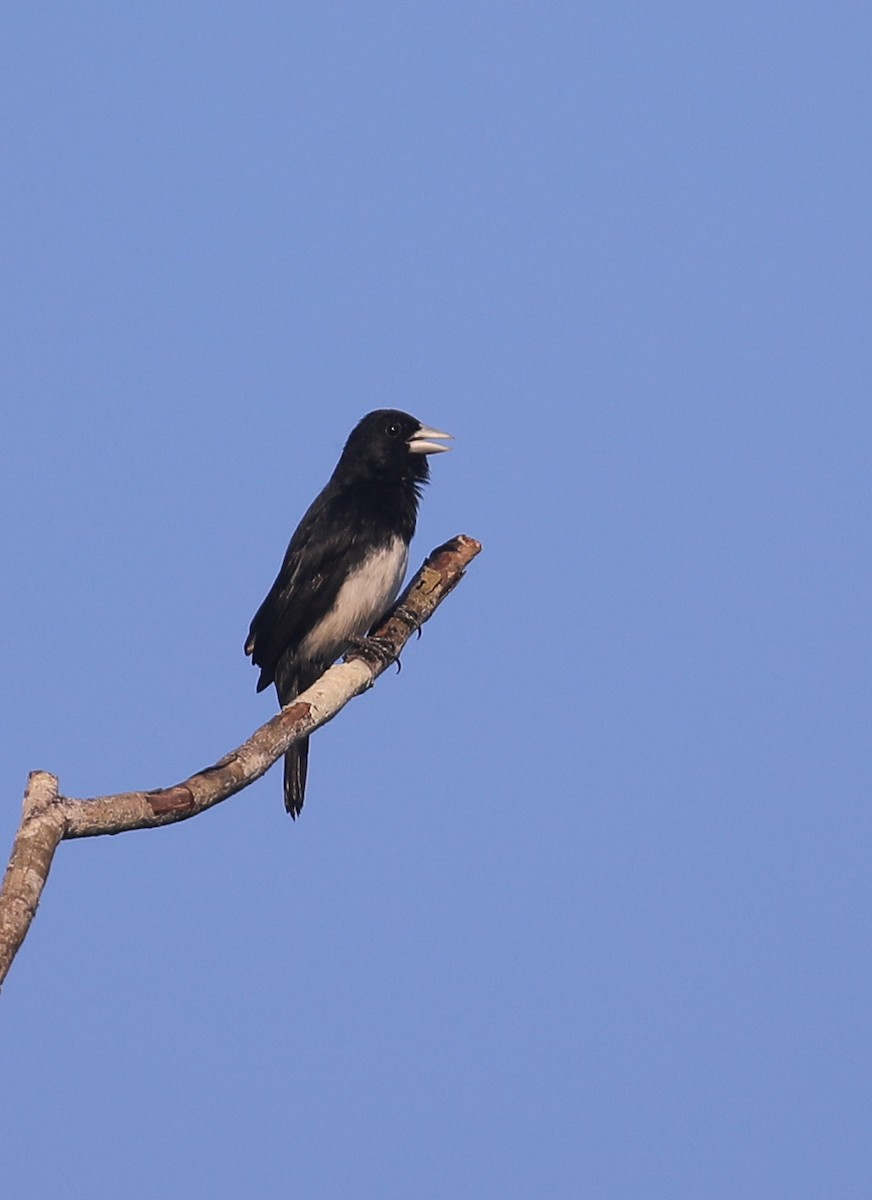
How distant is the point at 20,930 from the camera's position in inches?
175

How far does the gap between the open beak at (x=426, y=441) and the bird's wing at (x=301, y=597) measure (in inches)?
24.9

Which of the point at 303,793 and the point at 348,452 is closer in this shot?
the point at 303,793

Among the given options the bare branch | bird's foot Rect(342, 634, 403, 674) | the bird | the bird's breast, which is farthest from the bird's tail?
the bare branch

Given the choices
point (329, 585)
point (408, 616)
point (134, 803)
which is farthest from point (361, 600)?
point (134, 803)

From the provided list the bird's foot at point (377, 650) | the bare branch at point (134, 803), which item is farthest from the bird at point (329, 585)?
the bare branch at point (134, 803)

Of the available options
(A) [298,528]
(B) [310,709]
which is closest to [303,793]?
(A) [298,528]

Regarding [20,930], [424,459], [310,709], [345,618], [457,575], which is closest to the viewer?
[20,930]

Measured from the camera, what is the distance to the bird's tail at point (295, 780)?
28.6ft

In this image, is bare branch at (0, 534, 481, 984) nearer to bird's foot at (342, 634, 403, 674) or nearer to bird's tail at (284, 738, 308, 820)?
bird's foot at (342, 634, 403, 674)

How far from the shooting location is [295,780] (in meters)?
8.71

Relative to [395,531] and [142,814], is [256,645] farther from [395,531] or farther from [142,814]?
[142,814]

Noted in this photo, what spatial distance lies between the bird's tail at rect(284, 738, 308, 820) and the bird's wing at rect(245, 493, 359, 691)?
400 millimetres

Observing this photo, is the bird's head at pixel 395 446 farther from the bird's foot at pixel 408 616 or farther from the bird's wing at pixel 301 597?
the bird's foot at pixel 408 616

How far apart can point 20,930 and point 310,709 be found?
1.89 m
